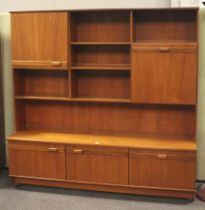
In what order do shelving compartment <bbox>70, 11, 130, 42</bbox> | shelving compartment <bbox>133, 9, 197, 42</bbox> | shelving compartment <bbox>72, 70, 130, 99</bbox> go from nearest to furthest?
shelving compartment <bbox>133, 9, 197, 42</bbox>, shelving compartment <bbox>70, 11, 130, 42</bbox>, shelving compartment <bbox>72, 70, 130, 99</bbox>

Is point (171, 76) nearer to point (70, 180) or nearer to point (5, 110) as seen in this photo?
point (70, 180)

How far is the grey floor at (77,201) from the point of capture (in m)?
3.31

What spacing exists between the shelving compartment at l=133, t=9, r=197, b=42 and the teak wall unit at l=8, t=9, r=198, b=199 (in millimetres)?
10

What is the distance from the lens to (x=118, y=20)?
374 centimetres

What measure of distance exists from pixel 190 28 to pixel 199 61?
0.36 m

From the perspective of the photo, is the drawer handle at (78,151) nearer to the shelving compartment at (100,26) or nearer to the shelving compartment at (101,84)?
the shelving compartment at (101,84)

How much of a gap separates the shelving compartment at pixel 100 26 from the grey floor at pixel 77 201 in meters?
1.67

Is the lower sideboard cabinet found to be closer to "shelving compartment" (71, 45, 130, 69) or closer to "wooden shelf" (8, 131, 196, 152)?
"wooden shelf" (8, 131, 196, 152)

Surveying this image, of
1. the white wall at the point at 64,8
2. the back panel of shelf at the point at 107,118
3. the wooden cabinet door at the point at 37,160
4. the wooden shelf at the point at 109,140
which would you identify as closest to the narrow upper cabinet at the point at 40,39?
the white wall at the point at 64,8

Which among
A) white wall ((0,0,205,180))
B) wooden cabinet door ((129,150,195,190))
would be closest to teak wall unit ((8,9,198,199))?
wooden cabinet door ((129,150,195,190))

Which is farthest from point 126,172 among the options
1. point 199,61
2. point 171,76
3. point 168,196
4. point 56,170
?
point 199,61

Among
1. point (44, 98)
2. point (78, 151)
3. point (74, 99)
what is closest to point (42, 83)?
point (44, 98)

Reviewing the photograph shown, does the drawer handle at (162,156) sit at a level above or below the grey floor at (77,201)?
above

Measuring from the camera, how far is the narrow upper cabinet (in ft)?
11.8
